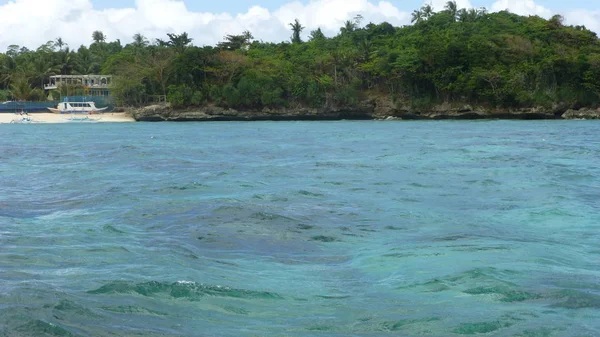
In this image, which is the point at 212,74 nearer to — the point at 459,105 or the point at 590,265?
the point at 459,105

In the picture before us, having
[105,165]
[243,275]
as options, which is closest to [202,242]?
[243,275]

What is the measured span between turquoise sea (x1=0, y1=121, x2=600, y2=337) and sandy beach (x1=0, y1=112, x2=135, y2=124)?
4442cm

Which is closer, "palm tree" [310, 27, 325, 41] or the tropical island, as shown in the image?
the tropical island

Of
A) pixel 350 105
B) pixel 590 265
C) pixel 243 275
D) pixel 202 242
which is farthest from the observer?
pixel 350 105

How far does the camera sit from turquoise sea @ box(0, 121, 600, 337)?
616cm

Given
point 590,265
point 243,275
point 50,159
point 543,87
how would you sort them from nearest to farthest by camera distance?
1. point 243,275
2. point 590,265
3. point 50,159
4. point 543,87

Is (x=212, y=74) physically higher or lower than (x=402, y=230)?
higher

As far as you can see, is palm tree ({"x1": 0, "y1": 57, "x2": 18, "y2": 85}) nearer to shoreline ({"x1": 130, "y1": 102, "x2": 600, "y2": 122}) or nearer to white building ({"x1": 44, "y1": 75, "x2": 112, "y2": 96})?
white building ({"x1": 44, "y1": 75, "x2": 112, "y2": 96})

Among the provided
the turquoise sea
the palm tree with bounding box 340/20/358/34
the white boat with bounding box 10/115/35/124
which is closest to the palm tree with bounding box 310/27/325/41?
the palm tree with bounding box 340/20/358/34

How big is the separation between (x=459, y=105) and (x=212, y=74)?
2407 centimetres

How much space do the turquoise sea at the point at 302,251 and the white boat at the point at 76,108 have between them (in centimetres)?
4913

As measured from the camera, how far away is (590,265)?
8359 millimetres

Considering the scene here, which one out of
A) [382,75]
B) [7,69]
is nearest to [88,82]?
[7,69]

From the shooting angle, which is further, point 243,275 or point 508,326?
point 243,275
